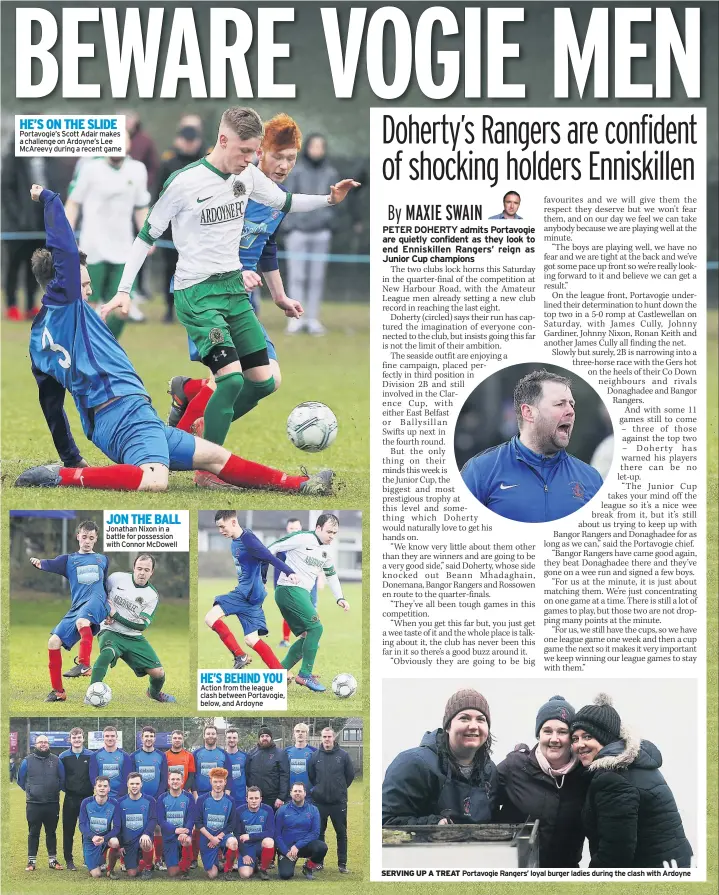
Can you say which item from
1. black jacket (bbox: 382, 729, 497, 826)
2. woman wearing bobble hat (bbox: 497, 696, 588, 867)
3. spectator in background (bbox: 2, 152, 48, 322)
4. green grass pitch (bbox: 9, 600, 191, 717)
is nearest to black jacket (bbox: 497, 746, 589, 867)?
woman wearing bobble hat (bbox: 497, 696, 588, 867)

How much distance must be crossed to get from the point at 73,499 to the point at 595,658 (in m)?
3.81

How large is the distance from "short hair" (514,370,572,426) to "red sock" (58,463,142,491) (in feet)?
8.86

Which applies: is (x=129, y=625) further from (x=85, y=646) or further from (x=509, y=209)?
(x=509, y=209)

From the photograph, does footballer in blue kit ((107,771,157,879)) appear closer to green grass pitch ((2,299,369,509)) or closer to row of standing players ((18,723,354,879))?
row of standing players ((18,723,354,879))

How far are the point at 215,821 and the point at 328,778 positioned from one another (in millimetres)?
816

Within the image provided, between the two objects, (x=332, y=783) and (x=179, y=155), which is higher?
(x=179, y=155)

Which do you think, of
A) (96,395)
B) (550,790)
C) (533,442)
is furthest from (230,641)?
(533,442)

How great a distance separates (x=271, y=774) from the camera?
31.7 ft

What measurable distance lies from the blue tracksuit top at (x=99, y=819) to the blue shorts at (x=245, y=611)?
1.49 meters

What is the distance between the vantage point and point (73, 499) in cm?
1002

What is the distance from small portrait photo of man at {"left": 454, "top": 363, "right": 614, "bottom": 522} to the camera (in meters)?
9.88

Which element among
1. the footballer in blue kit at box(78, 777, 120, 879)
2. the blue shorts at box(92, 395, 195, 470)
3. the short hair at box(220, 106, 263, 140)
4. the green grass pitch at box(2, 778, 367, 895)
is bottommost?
the green grass pitch at box(2, 778, 367, 895)

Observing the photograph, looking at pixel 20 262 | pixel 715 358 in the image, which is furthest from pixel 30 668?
pixel 715 358

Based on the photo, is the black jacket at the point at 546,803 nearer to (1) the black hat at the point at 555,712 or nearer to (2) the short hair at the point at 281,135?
(1) the black hat at the point at 555,712
